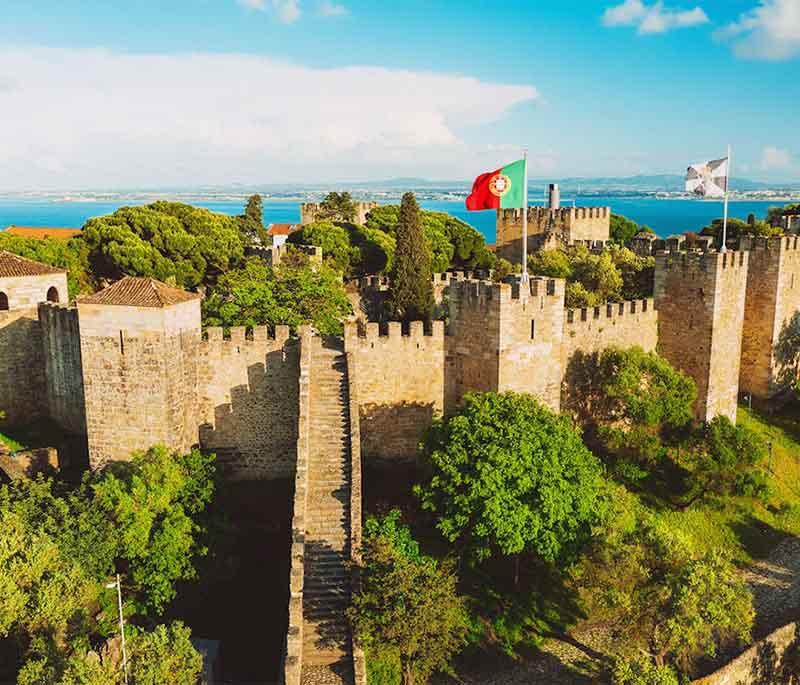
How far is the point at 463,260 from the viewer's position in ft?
149

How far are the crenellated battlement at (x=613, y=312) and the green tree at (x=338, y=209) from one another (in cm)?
2988

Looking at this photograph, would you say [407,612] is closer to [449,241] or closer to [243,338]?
[243,338]

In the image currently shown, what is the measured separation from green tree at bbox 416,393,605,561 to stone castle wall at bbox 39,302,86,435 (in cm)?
1123

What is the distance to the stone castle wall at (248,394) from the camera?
68.2 ft

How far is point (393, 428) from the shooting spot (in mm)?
21578

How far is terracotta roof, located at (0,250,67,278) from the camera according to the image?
24.7 m

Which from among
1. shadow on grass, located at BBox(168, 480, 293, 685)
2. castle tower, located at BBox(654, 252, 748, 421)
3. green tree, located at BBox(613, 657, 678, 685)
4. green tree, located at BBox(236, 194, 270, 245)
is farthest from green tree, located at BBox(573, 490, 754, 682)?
green tree, located at BBox(236, 194, 270, 245)

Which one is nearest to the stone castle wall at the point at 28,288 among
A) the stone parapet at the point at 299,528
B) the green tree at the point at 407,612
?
the stone parapet at the point at 299,528

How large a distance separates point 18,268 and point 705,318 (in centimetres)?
2174

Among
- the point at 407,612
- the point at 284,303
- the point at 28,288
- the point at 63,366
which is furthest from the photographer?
the point at 28,288

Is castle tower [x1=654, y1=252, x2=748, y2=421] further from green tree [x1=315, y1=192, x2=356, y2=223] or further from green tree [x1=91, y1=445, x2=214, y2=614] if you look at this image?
green tree [x1=315, y1=192, x2=356, y2=223]

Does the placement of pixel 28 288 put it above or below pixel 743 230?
below

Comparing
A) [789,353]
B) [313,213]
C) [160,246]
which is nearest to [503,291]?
[789,353]

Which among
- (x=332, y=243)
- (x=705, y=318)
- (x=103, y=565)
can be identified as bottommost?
(x=103, y=565)
